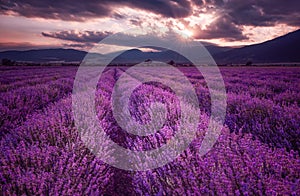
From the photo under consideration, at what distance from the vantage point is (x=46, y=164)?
1.89 m

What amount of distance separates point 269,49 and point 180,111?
215134mm

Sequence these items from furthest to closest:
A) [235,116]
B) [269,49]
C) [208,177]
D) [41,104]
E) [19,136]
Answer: [269,49] → [41,104] → [235,116] → [19,136] → [208,177]

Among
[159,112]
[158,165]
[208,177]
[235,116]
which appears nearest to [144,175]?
[158,165]

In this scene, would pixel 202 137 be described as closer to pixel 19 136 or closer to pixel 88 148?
pixel 88 148

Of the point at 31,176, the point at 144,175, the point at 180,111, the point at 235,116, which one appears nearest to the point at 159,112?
the point at 180,111

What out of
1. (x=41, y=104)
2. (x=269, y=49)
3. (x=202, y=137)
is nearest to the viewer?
(x=202, y=137)

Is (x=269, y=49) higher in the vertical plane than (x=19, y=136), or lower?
higher

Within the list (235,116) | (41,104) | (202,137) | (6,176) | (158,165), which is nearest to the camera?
(6,176)

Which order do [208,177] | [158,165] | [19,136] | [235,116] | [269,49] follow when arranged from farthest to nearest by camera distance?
[269,49] < [235,116] < [19,136] < [158,165] < [208,177]

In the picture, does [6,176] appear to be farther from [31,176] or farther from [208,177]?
[208,177]

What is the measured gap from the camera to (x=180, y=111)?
3348mm

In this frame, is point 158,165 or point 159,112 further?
point 159,112

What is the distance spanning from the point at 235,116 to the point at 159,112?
1.14m

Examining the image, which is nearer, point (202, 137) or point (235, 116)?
point (202, 137)
